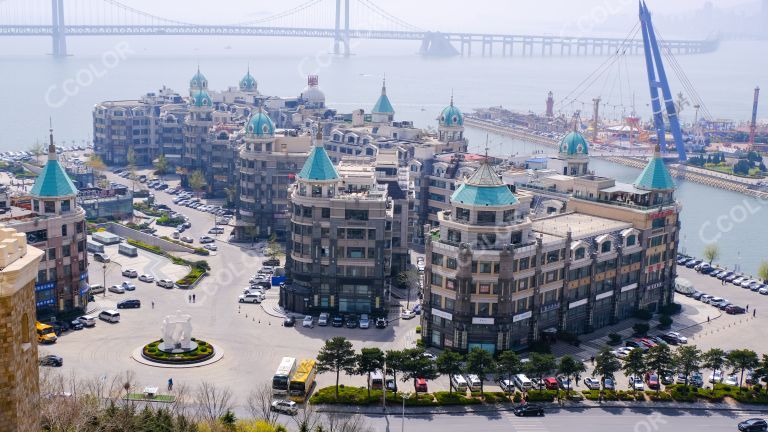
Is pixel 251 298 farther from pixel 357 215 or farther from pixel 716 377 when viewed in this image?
pixel 716 377

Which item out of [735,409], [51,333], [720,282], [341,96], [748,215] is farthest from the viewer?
[341,96]

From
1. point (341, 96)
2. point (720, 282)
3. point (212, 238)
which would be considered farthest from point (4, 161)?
point (341, 96)

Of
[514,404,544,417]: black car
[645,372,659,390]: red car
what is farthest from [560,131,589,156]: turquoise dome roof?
[514,404,544,417]: black car

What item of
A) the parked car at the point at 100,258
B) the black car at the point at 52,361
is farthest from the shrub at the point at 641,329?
the parked car at the point at 100,258

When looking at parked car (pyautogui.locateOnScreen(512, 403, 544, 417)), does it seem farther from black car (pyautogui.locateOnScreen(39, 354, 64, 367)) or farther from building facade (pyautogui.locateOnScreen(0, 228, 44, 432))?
building facade (pyautogui.locateOnScreen(0, 228, 44, 432))

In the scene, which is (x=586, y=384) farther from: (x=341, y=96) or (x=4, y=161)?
(x=341, y=96)

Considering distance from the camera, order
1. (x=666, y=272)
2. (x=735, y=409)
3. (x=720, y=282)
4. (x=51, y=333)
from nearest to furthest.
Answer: (x=735, y=409)
(x=51, y=333)
(x=666, y=272)
(x=720, y=282)

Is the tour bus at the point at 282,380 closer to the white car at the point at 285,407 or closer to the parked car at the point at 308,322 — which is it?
the white car at the point at 285,407
